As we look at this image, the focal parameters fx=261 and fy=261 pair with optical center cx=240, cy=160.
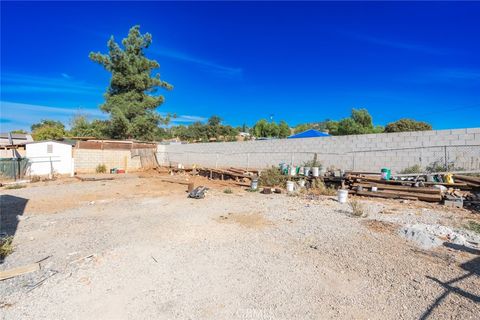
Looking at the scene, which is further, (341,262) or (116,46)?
(116,46)

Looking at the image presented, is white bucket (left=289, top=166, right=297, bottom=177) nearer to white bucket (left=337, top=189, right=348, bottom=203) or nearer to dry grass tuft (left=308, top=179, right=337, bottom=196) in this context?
dry grass tuft (left=308, top=179, right=337, bottom=196)

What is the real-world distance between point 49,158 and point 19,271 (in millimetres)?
15285

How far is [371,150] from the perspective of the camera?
10258 mm

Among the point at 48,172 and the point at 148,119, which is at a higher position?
the point at 148,119

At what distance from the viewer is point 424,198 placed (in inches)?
307

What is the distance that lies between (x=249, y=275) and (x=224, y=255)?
75 cm

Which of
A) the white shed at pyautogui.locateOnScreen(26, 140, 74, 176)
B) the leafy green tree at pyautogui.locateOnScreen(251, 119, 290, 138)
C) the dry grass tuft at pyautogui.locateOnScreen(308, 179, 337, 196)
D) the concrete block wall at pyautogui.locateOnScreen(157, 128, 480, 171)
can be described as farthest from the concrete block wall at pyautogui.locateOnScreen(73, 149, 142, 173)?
the leafy green tree at pyautogui.locateOnScreen(251, 119, 290, 138)

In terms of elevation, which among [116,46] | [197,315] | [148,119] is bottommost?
[197,315]

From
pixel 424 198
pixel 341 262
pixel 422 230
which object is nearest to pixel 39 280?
pixel 341 262

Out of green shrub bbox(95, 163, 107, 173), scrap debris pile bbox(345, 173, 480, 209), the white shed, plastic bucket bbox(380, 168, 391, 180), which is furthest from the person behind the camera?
green shrub bbox(95, 163, 107, 173)

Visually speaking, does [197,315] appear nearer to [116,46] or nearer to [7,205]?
[7,205]

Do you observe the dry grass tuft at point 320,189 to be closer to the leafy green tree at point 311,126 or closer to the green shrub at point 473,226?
the green shrub at point 473,226

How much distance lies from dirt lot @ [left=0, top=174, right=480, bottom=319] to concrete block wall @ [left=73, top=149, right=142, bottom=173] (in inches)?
457

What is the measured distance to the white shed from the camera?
1566 cm
